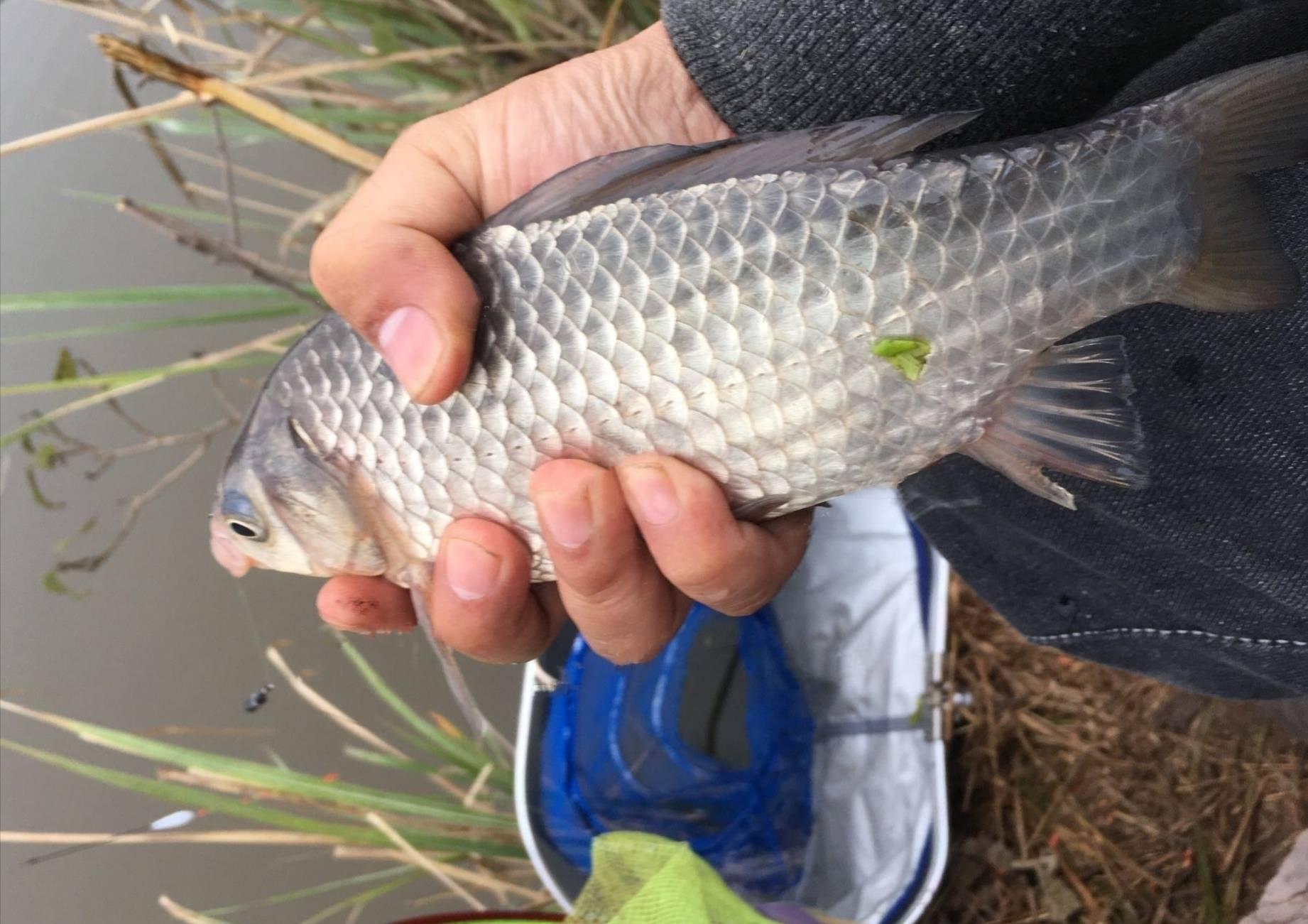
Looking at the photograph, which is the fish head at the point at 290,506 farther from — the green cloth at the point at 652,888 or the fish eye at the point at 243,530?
the green cloth at the point at 652,888

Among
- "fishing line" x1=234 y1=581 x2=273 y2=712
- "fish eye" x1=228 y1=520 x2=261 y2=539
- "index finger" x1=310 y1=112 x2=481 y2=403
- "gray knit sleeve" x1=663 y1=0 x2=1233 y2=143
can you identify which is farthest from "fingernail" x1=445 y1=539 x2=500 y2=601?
"fishing line" x1=234 y1=581 x2=273 y2=712

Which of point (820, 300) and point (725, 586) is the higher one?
point (820, 300)

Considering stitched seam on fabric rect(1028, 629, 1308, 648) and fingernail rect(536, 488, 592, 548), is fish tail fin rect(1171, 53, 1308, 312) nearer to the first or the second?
stitched seam on fabric rect(1028, 629, 1308, 648)

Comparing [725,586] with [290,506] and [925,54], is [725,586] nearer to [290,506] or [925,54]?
[290,506]

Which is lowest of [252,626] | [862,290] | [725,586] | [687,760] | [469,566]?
[687,760]

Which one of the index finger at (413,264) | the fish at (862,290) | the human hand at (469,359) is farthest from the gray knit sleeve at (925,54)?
the index finger at (413,264)

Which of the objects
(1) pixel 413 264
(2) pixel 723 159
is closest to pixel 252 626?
(1) pixel 413 264
